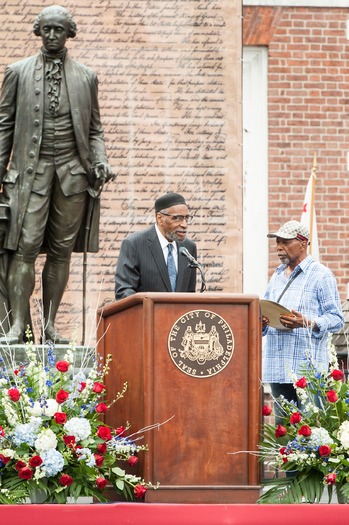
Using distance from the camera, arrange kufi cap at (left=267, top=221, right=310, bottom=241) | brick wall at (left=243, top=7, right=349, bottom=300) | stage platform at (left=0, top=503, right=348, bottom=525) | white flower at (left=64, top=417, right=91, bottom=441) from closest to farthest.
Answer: stage platform at (left=0, top=503, right=348, bottom=525)
white flower at (left=64, top=417, right=91, bottom=441)
kufi cap at (left=267, top=221, right=310, bottom=241)
brick wall at (left=243, top=7, right=349, bottom=300)

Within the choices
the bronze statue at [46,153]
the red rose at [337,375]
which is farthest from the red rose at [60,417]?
the bronze statue at [46,153]

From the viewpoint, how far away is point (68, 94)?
28.5 feet

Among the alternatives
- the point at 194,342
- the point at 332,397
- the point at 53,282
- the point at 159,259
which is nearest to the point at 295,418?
the point at 332,397

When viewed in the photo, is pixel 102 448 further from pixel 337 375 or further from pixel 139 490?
pixel 337 375

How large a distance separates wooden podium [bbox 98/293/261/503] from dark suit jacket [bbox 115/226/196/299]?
5.77 feet

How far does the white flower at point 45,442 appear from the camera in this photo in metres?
6.09

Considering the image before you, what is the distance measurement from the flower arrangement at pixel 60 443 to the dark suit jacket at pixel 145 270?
61.2 inches

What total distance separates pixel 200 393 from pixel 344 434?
0.63m

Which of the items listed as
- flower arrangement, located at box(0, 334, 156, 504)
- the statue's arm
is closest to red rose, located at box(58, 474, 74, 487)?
flower arrangement, located at box(0, 334, 156, 504)

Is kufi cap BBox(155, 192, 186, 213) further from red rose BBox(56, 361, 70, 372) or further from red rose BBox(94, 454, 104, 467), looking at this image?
red rose BBox(94, 454, 104, 467)

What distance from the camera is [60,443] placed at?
20.3 ft

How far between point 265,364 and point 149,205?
4515 mm

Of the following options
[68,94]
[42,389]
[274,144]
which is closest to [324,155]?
[274,144]

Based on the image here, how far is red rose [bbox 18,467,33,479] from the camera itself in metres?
6.03
